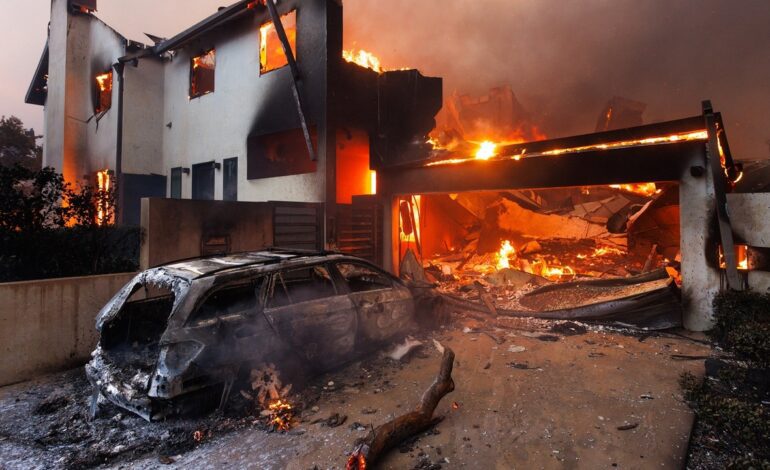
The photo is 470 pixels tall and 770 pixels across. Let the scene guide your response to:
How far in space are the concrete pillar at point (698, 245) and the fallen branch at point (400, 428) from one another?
5.43m

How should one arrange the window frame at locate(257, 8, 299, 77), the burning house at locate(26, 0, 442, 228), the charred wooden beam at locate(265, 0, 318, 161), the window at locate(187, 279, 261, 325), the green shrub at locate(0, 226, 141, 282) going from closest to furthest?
the window at locate(187, 279, 261, 325) → the green shrub at locate(0, 226, 141, 282) → the charred wooden beam at locate(265, 0, 318, 161) → the burning house at locate(26, 0, 442, 228) → the window frame at locate(257, 8, 299, 77)

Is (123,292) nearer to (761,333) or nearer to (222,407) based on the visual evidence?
(222,407)

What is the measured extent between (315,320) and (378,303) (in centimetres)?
115

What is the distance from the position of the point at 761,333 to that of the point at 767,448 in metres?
2.61

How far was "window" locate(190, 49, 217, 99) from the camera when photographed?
14695mm

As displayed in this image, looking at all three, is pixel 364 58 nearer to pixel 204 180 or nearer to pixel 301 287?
pixel 204 180

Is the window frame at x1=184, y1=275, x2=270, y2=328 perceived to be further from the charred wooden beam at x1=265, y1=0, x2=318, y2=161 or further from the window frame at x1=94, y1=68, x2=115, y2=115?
the window frame at x1=94, y1=68, x2=115, y2=115

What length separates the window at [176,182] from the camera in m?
15.4

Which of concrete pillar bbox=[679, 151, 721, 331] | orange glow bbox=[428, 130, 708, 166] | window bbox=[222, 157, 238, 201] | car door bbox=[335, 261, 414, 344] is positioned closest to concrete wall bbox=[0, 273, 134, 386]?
car door bbox=[335, 261, 414, 344]

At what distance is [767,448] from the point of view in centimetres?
345

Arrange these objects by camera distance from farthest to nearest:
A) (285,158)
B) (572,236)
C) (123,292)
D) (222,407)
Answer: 1. (572,236)
2. (285,158)
3. (123,292)
4. (222,407)

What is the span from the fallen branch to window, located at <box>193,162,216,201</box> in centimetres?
1227

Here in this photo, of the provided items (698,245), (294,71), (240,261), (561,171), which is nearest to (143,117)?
(294,71)

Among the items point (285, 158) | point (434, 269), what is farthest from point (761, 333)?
point (285, 158)
